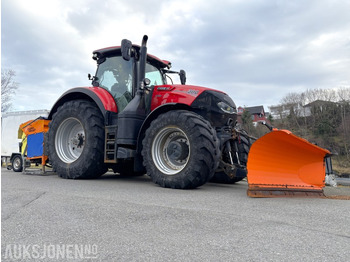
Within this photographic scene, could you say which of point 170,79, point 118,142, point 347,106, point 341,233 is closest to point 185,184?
point 118,142

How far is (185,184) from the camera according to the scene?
436 centimetres

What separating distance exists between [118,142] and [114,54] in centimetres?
229

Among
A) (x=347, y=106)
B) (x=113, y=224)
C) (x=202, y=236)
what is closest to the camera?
(x=202, y=236)

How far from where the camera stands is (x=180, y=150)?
4629 mm

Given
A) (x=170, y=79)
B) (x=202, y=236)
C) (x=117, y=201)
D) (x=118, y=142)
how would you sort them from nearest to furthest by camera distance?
1. (x=202, y=236)
2. (x=117, y=201)
3. (x=118, y=142)
4. (x=170, y=79)

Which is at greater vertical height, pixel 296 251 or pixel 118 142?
pixel 118 142

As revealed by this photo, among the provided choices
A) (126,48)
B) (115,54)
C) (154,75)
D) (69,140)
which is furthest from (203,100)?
(69,140)

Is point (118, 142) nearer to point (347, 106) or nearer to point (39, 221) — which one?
point (39, 221)

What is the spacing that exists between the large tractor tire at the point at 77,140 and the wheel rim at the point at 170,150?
1516mm

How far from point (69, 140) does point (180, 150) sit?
10.8 ft

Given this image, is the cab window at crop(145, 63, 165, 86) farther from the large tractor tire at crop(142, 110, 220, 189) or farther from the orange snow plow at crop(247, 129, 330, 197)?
the orange snow plow at crop(247, 129, 330, 197)

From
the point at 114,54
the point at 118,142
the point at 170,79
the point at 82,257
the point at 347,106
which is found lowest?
the point at 82,257

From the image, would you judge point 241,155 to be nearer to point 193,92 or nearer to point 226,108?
point 226,108

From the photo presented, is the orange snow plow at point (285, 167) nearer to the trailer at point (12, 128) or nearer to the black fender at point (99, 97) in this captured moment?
the black fender at point (99, 97)
